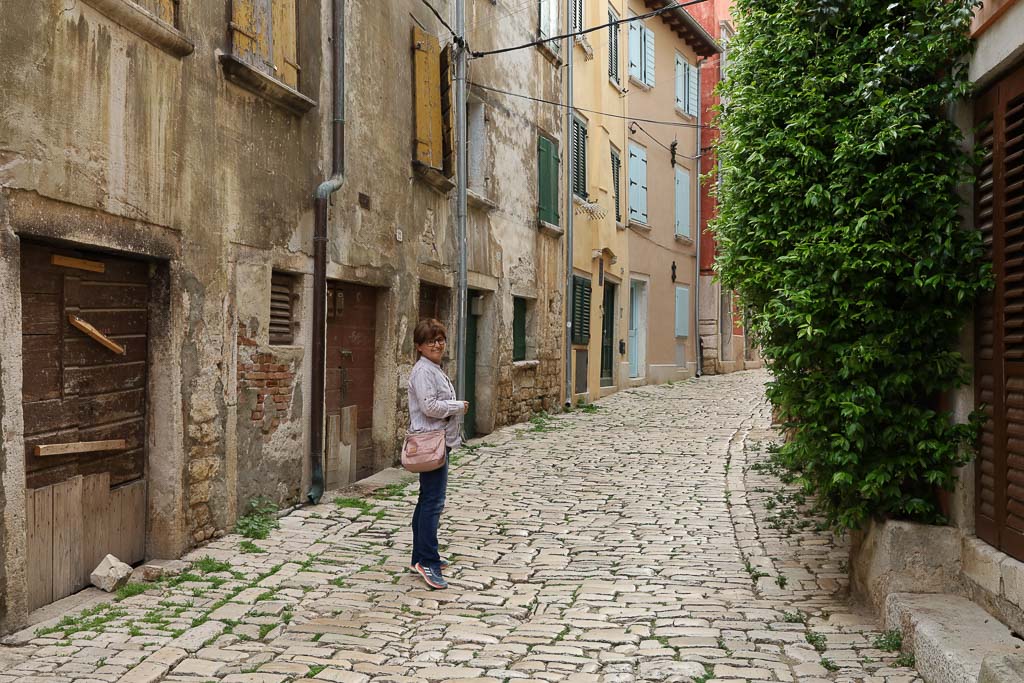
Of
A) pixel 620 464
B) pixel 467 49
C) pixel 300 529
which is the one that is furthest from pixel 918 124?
pixel 467 49

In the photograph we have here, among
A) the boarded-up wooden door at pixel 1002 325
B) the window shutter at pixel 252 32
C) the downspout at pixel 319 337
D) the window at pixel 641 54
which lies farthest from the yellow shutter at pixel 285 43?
the window at pixel 641 54

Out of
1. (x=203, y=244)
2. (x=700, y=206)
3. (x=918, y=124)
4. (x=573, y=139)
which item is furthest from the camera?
(x=700, y=206)

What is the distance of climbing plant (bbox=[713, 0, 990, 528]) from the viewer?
4727 millimetres

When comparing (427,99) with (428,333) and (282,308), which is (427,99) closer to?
(282,308)

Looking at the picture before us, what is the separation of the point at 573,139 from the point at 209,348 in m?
11.1

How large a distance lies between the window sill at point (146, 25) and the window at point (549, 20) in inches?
384

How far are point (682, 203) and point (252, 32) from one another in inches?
727

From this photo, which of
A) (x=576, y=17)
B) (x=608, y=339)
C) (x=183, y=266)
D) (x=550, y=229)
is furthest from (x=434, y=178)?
(x=608, y=339)

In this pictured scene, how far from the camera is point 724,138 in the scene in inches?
254

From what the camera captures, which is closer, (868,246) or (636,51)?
(868,246)

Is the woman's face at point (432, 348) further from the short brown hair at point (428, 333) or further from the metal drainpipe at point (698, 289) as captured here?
the metal drainpipe at point (698, 289)

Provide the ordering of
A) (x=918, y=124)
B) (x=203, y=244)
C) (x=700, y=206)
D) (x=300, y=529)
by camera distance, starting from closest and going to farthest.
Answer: (x=918, y=124) < (x=203, y=244) < (x=300, y=529) < (x=700, y=206)

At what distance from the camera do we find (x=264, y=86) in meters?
7.07

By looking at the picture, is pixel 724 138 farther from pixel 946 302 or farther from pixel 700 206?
pixel 700 206
